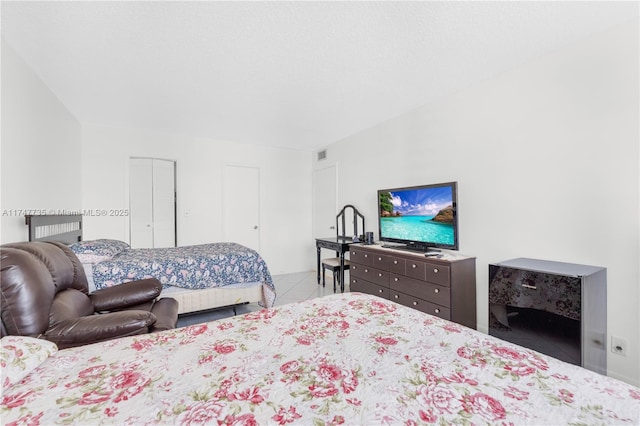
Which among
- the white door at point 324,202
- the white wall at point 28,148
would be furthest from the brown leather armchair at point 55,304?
the white door at point 324,202

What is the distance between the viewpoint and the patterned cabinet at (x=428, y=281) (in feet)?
8.48

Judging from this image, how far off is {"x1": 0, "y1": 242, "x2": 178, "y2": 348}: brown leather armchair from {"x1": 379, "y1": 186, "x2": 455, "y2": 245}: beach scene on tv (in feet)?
8.11

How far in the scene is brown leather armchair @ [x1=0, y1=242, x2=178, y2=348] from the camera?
4.24 feet

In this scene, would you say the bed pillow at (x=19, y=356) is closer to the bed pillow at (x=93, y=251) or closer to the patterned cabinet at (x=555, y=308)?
the bed pillow at (x=93, y=251)

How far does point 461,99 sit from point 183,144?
4.03 meters

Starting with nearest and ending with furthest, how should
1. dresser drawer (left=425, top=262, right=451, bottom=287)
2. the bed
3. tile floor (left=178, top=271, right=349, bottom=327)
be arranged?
dresser drawer (left=425, top=262, right=451, bottom=287) → the bed → tile floor (left=178, top=271, right=349, bottom=327)

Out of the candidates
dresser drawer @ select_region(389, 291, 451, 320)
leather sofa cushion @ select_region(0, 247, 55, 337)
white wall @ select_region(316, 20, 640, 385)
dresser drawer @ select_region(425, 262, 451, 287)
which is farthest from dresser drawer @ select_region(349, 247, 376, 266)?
leather sofa cushion @ select_region(0, 247, 55, 337)

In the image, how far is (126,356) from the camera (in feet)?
3.44

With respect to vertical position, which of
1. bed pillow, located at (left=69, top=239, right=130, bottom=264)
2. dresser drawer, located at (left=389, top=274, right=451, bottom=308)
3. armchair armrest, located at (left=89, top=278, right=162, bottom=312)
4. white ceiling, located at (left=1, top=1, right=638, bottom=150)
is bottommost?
dresser drawer, located at (left=389, top=274, right=451, bottom=308)

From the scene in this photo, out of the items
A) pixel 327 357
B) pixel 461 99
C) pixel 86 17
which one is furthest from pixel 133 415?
pixel 461 99

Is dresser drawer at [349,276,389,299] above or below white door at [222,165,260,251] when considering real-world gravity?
below

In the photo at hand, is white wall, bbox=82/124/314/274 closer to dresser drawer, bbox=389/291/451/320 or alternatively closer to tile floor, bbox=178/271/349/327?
tile floor, bbox=178/271/349/327

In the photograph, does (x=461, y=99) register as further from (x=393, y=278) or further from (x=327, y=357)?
(x=327, y=357)

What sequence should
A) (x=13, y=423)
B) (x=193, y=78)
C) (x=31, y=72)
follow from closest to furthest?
(x=13, y=423)
(x=31, y=72)
(x=193, y=78)
